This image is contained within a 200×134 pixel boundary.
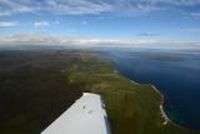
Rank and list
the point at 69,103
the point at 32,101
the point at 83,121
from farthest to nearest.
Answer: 1. the point at 32,101
2. the point at 69,103
3. the point at 83,121

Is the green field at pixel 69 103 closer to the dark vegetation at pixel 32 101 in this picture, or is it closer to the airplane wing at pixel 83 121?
the dark vegetation at pixel 32 101

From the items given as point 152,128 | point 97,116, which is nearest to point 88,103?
point 97,116

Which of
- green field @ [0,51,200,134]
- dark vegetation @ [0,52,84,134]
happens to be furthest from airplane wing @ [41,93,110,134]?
dark vegetation @ [0,52,84,134]

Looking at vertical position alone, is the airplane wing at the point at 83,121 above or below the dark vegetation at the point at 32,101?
above

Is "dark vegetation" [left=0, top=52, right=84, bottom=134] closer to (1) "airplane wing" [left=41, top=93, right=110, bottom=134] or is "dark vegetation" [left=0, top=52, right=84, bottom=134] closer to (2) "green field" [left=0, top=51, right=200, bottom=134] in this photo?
(2) "green field" [left=0, top=51, right=200, bottom=134]

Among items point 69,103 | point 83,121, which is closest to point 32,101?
point 69,103

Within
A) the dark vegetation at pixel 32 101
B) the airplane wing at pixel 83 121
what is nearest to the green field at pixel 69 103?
the dark vegetation at pixel 32 101

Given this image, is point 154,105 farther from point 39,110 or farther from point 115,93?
point 39,110

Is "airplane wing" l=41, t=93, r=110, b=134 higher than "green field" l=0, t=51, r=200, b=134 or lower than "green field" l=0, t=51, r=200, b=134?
higher

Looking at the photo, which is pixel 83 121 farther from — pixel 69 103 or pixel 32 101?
pixel 32 101
